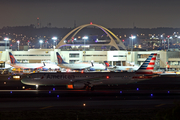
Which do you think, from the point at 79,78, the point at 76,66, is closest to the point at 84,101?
the point at 79,78

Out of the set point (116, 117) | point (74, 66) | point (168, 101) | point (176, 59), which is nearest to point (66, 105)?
point (116, 117)

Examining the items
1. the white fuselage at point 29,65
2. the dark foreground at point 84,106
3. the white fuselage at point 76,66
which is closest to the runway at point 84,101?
the dark foreground at point 84,106

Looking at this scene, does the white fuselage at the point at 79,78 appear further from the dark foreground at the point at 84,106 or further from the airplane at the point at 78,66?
the airplane at the point at 78,66

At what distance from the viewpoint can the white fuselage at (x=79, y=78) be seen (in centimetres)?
4947

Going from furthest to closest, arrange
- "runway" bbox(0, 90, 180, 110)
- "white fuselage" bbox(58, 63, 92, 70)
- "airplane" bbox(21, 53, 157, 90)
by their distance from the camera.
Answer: "white fuselage" bbox(58, 63, 92, 70) < "airplane" bbox(21, 53, 157, 90) < "runway" bbox(0, 90, 180, 110)

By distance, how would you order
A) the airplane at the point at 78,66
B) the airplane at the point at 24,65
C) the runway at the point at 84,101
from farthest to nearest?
the airplane at the point at 24,65, the airplane at the point at 78,66, the runway at the point at 84,101

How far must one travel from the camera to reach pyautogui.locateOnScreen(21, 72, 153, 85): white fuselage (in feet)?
162

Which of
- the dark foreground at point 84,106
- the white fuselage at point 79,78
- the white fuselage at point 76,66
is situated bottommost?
the dark foreground at point 84,106

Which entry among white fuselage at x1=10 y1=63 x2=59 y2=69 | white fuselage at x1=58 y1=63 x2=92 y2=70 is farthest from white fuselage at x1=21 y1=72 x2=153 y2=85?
white fuselage at x1=10 y1=63 x2=59 y2=69

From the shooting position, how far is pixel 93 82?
48312mm

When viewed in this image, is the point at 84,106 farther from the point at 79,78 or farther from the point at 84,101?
the point at 79,78

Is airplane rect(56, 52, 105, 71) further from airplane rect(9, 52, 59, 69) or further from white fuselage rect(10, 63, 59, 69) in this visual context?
airplane rect(9, 52, 59, 69)

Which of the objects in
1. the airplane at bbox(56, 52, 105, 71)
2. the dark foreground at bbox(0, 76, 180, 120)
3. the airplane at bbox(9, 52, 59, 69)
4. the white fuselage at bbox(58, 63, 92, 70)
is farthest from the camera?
the airplane at bbox(9, 52, 59, 69)

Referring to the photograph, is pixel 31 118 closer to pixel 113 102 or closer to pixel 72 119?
pixel 72 119
